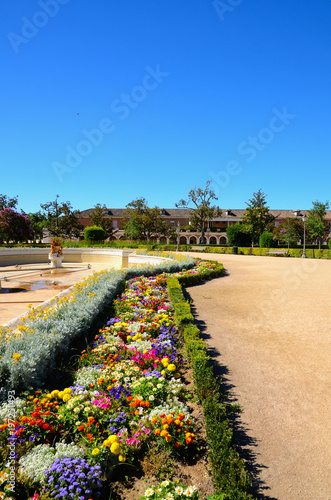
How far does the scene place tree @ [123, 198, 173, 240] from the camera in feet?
149

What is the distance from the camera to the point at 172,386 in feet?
→ 12.3

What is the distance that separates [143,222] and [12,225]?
19.0 m

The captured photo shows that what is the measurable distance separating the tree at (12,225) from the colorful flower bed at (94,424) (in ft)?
110

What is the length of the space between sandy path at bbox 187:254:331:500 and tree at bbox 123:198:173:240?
36750 millimetres

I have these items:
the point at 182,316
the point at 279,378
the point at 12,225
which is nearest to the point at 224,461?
the point at 279,378

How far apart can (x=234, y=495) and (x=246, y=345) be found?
139 inches

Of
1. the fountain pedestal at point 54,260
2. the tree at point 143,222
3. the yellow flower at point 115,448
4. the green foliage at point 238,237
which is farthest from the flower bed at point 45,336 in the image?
the tree at point 143,222

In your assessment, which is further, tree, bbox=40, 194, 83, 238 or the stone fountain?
tree, bbox=40, 194, 83, 238

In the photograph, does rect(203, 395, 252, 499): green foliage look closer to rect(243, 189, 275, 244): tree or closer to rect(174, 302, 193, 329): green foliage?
rect(174, 302, 193, 329): green foliage

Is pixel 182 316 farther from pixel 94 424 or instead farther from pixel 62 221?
pixel 62 221

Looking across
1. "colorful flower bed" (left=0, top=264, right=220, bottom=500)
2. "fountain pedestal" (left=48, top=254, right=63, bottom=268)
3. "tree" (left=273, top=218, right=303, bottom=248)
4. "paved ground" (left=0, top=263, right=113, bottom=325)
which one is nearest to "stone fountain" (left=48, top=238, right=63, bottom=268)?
"fountain pedestal" (left=48, top=254, right=63, bottom=268)

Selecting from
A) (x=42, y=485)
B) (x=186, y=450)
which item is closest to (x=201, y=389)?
(x=186, y=450)

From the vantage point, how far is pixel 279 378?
176 inches

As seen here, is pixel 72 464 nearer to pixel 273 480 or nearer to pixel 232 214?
pixel 273 480
